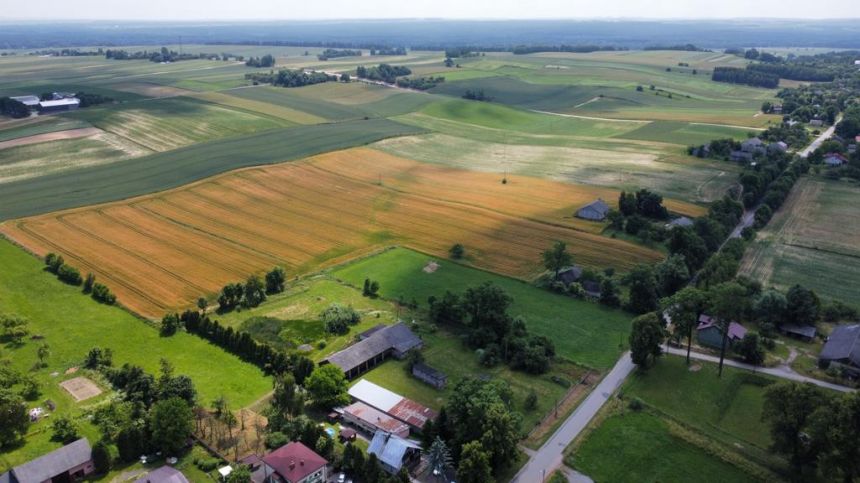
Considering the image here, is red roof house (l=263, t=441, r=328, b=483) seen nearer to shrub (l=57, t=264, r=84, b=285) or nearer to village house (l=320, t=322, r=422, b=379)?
village house (l=320, t=322, r=422, b=379)

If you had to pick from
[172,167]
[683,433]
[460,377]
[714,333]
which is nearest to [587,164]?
[714,333]

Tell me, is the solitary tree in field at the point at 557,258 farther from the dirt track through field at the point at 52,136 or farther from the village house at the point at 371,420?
the dirt track through field at the point at 52,136

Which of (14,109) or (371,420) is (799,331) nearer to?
(371,420)

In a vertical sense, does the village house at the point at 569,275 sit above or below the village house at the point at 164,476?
above

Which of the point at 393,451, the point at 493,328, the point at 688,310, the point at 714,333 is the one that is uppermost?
the point at 688,310

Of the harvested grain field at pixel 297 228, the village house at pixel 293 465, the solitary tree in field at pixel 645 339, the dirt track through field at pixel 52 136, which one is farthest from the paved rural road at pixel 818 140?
the dirt track through field at pixel 52 136

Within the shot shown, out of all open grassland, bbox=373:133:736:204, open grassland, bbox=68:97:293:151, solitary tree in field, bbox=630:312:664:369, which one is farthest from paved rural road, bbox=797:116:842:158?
open grassland, bbox=68:97:293:151

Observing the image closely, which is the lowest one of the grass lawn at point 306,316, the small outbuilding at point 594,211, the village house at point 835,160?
the grass lawn at point 306,316
